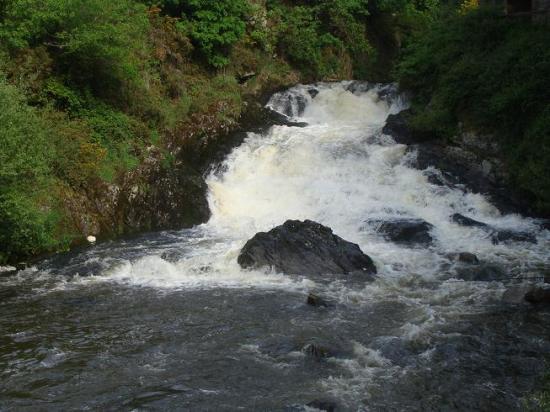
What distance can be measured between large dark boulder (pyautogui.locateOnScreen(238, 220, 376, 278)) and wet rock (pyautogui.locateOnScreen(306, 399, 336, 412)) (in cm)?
555

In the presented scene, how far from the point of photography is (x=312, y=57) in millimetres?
29062

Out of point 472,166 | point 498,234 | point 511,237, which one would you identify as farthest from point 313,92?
point 511,237

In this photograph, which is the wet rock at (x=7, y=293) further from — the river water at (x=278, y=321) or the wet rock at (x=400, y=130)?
the wet rock at (x=400, y=130)

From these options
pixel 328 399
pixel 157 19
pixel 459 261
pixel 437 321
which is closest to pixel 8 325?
pixel 328 399

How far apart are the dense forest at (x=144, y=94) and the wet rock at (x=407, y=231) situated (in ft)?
11.0

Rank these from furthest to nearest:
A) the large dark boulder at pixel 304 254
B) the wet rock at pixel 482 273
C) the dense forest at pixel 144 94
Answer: the dense forest at pixel 144 94
the large dark boulder at pixel 304 254
the wet rock at pixel 482 273

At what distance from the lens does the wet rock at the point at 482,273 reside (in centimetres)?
1301

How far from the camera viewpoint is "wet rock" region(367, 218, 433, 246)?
1557 centimetres

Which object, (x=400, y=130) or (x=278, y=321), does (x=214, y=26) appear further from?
(x=278, y=321)

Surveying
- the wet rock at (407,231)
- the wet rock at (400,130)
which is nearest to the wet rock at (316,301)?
the wet rock at (407,231)

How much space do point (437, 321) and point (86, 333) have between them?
625 cm

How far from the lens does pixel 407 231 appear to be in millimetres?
15836

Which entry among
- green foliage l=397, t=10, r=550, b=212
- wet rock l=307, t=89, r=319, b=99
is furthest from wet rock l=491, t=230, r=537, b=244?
wet rock l=307, t=89, r=319, b=99

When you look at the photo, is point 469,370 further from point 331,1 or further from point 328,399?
point 331,1
